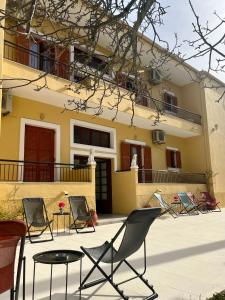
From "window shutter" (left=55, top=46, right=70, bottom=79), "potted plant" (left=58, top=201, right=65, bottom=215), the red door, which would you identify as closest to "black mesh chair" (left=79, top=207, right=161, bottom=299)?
"window shutter" (left=55, top=46, right=70, bottom=79)

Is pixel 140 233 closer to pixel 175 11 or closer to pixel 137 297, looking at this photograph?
pixel 137 297

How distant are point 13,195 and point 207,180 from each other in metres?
10.8

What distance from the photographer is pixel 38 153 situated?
10281mm

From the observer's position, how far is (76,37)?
3.15 meters

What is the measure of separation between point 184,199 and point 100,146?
418cm

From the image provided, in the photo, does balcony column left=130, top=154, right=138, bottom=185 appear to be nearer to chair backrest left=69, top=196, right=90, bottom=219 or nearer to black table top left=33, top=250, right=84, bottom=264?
chair backrest left=69, top=196, right=90, bottom=219

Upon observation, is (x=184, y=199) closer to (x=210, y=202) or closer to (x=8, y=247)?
(x=210, y=202)

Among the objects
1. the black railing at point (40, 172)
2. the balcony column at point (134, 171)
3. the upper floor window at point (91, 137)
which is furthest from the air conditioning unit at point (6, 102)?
the balcony column at point (134, 171)

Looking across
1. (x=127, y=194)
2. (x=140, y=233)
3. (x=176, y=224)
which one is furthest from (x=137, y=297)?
(x=127, y=194)

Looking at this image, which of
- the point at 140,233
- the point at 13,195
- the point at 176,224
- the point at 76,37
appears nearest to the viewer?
the point at 76,37

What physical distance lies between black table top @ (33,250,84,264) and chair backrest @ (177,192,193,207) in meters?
9.98

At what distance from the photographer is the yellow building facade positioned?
913 centimetres

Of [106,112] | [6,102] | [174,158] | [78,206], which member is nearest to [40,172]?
[78,206]

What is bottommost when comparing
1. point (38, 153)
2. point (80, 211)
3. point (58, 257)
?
point (58, 257)
